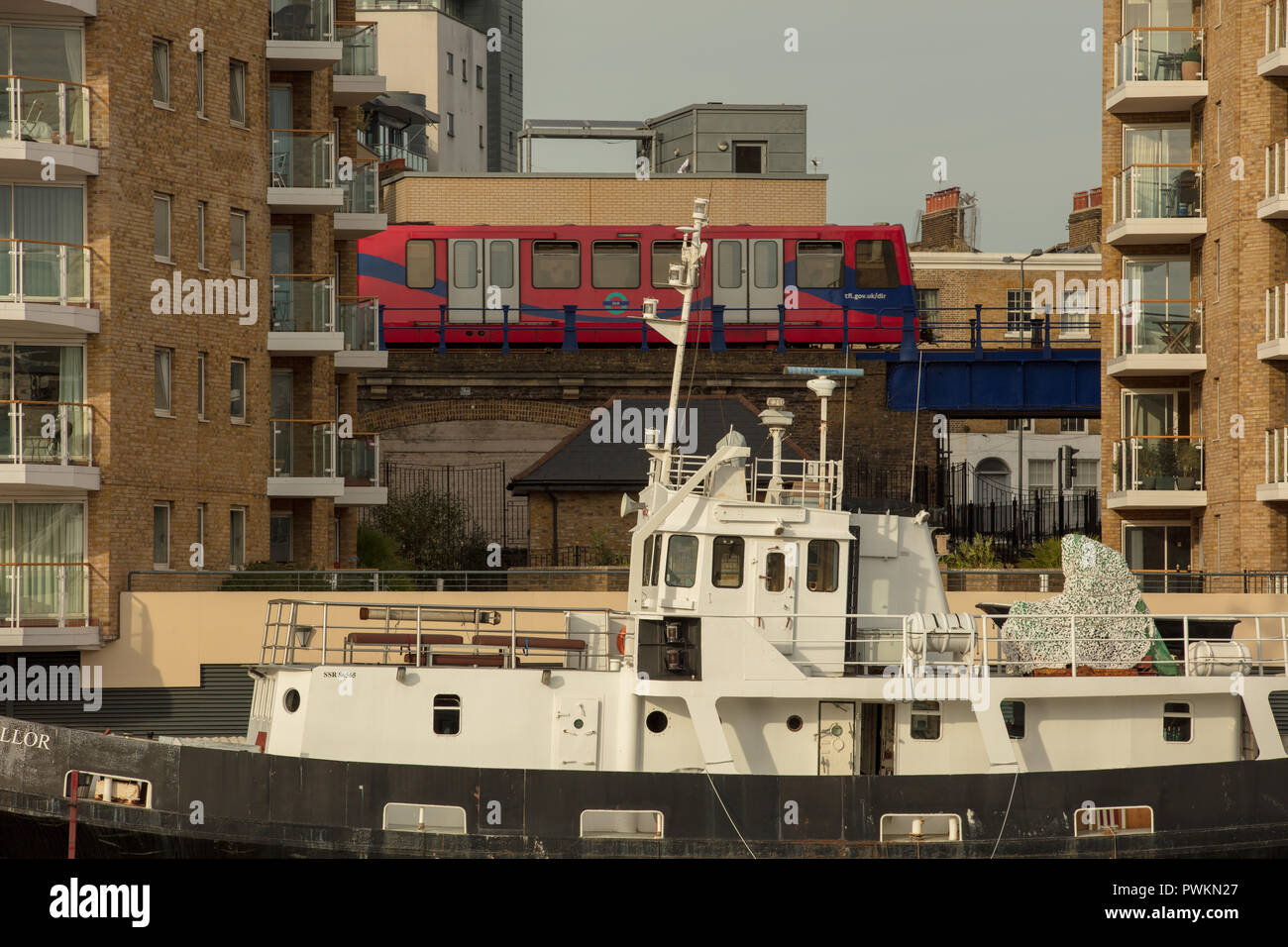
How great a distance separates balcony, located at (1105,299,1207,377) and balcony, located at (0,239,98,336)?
18785 millimetres

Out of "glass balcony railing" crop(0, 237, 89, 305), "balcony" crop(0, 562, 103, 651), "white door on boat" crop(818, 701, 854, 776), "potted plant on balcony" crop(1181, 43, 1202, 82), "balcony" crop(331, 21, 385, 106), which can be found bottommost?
"white door on boat" crop(818, 701, 854, 776)

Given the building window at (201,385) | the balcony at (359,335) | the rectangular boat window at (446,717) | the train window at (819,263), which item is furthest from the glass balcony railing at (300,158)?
the rectangular boat window at (446,717)

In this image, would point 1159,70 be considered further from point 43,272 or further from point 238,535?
point 43,272

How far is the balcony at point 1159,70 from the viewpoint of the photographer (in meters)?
32.4

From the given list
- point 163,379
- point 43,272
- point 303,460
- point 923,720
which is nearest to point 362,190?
point 303,460

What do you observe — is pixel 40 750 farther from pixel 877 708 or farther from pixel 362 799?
pixel 877 708

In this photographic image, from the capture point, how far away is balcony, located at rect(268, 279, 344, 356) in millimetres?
31828

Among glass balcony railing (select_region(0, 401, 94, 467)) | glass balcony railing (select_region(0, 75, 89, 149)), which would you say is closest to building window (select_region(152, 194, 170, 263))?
glass balcony railing (select_region(0, 75, 89, 149))

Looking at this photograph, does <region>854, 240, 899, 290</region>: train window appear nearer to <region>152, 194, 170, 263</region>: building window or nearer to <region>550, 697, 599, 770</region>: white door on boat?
<region>152, 194, 170, 263</region>: building window

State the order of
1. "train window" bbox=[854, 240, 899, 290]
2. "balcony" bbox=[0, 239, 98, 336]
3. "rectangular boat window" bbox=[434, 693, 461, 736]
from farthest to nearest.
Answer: "train window" bbox=[854, 240, 899, 290] < "balcony" bbox=[0, 239, 98, 336] < "rectangular boat window" bbox=[434, 693, 461, 736]

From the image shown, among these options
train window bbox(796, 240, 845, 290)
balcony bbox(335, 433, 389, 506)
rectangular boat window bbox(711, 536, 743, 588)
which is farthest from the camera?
train window bbox(796, 240, 845, 290)

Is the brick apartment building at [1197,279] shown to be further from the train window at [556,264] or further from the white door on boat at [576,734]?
the white door on boat at [576,734]

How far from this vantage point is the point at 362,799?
61.2 feet

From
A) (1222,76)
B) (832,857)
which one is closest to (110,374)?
(832,857)
